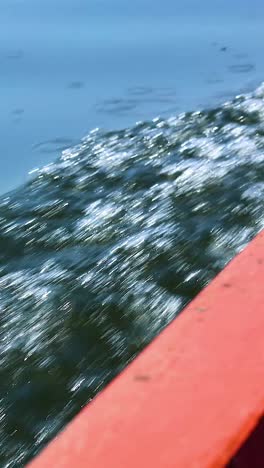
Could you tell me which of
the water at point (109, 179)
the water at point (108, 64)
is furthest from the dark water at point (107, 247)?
the water at point (108, 64)

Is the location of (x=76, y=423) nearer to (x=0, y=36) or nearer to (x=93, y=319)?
(x=93, y=319)

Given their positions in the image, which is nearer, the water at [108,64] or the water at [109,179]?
the water at [109,179]

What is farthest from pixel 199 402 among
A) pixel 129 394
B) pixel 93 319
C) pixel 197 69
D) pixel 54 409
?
pixel 197 69

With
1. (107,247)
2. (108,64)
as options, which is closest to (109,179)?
(107,247)

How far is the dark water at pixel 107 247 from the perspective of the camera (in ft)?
5.28

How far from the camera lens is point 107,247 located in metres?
2.13

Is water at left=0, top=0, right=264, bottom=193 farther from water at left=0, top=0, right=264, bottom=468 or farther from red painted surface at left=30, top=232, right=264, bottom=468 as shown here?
red painted surface at left=30, top=232, right=264, bottom=468

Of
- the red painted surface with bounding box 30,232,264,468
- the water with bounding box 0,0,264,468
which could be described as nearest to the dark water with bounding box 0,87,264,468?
the water with bounding box 0,0,264,468

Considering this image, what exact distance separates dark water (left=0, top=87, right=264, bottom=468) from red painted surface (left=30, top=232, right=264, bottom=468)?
22.7 inches

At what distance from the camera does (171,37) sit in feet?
12.3

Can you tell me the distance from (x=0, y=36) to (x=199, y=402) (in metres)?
3.10

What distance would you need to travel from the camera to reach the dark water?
161 centimetres

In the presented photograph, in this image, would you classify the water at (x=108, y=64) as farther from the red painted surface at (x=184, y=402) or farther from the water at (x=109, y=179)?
the red painted surface at (x=184, y=402)

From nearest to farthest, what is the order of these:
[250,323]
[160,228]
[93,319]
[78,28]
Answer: [250,323] → [93,319] → [160,228] → [78,28]
